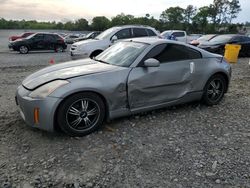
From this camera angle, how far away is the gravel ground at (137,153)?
3186mm

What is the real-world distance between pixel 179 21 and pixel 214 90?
64563 mm

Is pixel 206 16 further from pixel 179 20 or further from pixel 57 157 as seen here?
pixel 57 157

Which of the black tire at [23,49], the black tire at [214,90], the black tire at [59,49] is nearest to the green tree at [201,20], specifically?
the black tire at [59,49]

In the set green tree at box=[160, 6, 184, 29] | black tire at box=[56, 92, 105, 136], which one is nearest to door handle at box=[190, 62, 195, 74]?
black tire at box=[56, 92, 105, 136]

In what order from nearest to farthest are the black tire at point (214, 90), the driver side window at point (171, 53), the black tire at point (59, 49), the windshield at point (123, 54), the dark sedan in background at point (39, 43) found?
the windshield at point (123, 54) → the driver side window at point (171, 53) → the black tire at point (214, 90) → the dark sedan in background at point (39, 43) → the black tire at point (59, 49)

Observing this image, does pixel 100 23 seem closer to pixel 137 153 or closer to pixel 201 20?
pixel 201 20

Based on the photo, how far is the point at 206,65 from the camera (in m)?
5.39

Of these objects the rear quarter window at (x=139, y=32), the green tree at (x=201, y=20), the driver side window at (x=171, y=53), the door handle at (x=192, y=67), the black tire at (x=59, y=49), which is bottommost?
the black tire at (x=59, y=49)

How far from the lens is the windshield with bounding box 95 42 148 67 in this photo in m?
4.73

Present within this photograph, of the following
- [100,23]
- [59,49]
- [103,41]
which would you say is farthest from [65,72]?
[100,23]

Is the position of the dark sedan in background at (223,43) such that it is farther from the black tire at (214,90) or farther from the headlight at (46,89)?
the headlight at (46,89)

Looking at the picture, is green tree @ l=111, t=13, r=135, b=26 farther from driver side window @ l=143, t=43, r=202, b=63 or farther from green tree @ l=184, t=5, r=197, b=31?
driver side window @ l=143, t=43, r=202, b=63

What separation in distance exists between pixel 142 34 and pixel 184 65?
7.17m

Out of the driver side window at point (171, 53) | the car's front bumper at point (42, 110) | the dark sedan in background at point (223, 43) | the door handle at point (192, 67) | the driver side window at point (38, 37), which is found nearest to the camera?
the car's front bumper at point (42, 110)
